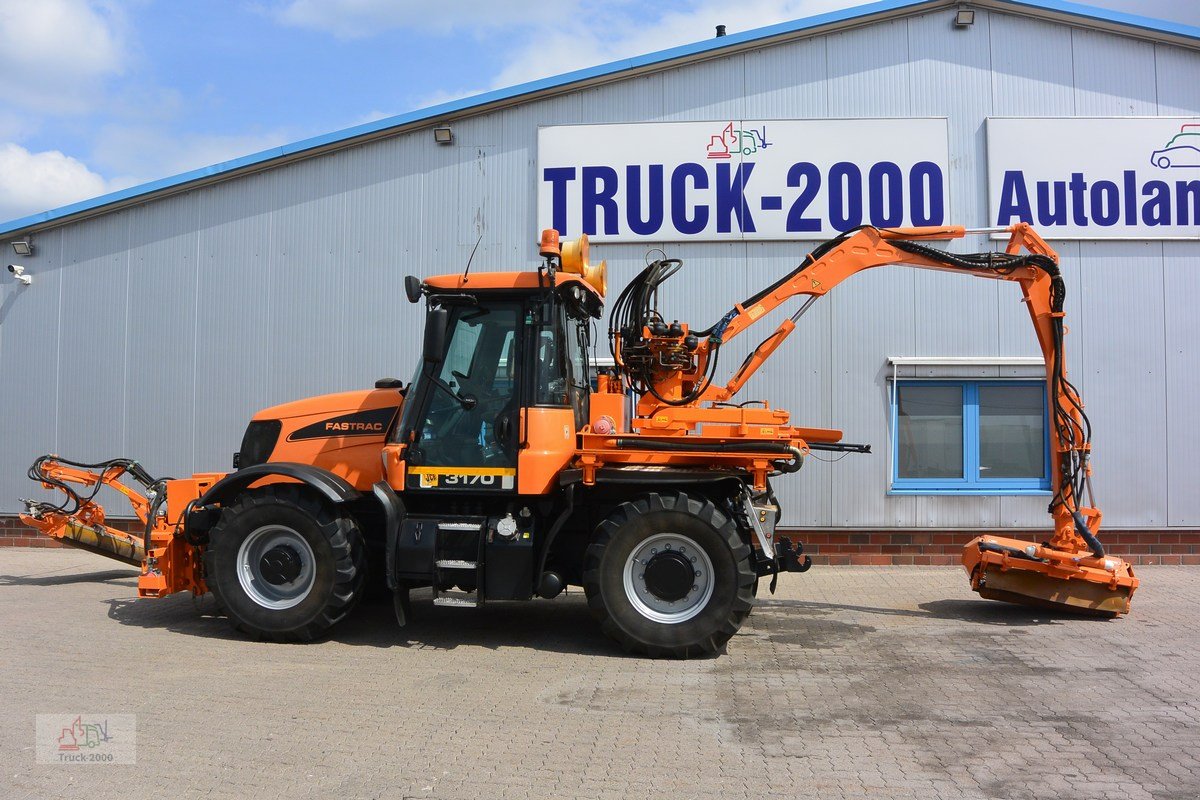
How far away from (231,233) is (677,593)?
7.80 metres

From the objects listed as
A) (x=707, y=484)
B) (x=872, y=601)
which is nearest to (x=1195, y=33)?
(x=872, y=601)

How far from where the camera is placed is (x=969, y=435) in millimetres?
9930

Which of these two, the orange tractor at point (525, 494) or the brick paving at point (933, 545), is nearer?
the orange tractor at point (525, 494)

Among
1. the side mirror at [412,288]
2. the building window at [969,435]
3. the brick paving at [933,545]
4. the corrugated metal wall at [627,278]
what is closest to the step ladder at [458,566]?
the side mirror at [412,288]

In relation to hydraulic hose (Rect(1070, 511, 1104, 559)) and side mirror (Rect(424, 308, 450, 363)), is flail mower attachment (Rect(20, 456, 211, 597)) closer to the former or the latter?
side mirror (Rect(424, 308, 450, 363))

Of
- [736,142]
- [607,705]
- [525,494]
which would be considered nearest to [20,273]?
[525,494]

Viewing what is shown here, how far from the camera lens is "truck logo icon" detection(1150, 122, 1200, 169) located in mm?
9984

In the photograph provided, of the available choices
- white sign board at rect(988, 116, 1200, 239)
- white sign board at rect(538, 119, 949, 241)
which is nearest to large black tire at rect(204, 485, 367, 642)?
white sign board at rect(538, 119, 949, 241)

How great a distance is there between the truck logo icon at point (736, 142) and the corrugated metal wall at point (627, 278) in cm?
23

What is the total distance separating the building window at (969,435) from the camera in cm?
994

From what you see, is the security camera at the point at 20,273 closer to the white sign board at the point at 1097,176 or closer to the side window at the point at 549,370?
the side window at the point at 549,370

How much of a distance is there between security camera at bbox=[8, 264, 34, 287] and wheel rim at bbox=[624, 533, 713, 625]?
9553 millimetres

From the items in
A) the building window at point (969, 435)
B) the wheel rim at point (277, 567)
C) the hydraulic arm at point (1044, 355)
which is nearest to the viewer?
the wheel rim at point (277, 567)

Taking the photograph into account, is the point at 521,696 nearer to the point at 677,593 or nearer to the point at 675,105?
the point at 677,593
